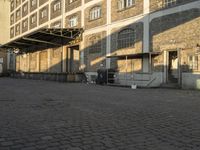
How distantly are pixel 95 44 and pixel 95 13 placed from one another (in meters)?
3.12

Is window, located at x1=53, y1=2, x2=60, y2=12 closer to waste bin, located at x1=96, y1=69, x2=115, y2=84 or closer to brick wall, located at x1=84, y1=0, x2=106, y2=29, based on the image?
brick wall, located at x1=84, y1=0, x2=106, y2=29

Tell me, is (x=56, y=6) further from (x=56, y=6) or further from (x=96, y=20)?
(x=96, y=20)

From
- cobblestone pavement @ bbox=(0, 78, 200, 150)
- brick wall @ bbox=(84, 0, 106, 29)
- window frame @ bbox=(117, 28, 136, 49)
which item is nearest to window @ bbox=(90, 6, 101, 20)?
brick wall @ bbox=(84, 0, 106, 29)

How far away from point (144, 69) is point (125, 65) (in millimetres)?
2572

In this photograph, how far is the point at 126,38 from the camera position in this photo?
25.8 meters

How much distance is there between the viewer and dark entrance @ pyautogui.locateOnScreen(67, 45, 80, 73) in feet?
115

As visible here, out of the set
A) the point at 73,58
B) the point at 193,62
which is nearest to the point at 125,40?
the point at 193,62

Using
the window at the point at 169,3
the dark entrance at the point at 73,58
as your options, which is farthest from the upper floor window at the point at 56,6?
the window at the point at 169,3

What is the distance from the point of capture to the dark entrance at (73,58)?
1378 inches

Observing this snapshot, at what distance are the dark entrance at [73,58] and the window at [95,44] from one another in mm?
4205

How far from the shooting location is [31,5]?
162 feet

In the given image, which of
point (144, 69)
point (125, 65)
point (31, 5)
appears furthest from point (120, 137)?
point (31, 5)

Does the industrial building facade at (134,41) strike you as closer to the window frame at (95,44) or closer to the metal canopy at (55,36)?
the window frame at (95,44)

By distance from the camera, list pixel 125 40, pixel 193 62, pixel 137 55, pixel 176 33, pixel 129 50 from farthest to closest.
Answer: pixel 125 40, pixel 129 50, pixel 137 55, pixel 176 33, pixel 193 62
